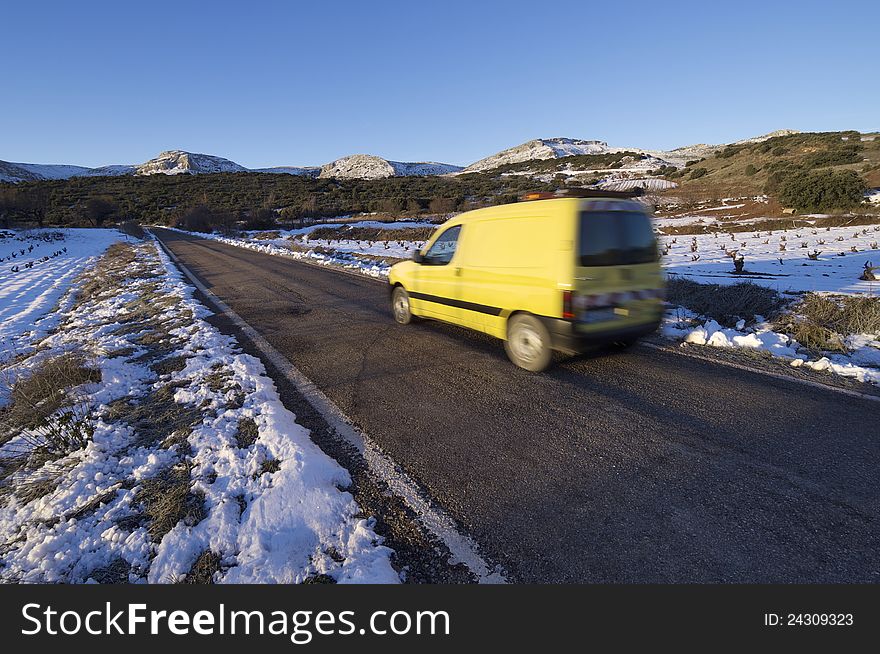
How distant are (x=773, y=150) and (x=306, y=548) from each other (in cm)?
6737

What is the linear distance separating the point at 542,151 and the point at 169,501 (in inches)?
5587

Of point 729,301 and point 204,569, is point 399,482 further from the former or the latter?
point 729,301

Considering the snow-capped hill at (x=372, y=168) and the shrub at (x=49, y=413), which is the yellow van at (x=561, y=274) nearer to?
the shrub at (x=49, y=413)

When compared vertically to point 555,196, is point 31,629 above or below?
below

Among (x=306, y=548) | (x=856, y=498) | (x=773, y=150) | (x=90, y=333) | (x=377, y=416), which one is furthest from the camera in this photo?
(x=773, y=150)

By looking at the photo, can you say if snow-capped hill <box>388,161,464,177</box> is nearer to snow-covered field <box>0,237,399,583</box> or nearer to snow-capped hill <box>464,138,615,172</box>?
snow-capped hill <box>464,138,615,172</box>

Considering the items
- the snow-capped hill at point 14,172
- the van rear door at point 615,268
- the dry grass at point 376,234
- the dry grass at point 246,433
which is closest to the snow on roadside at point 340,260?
the dry grass at point 376,234

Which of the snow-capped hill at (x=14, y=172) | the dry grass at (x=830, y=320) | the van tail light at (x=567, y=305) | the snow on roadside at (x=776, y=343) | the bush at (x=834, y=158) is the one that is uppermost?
the snow-capped hill at (x=14, y=172)

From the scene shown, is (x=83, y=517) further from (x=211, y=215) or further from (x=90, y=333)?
(x=211, y=215)

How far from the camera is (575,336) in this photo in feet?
14.4

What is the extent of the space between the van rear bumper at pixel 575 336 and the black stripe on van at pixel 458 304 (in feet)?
2.91

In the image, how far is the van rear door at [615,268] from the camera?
4324 millimetres

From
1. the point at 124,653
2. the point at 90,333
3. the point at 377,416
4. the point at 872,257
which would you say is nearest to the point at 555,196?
the point at 377,416

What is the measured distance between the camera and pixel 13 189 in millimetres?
50500
